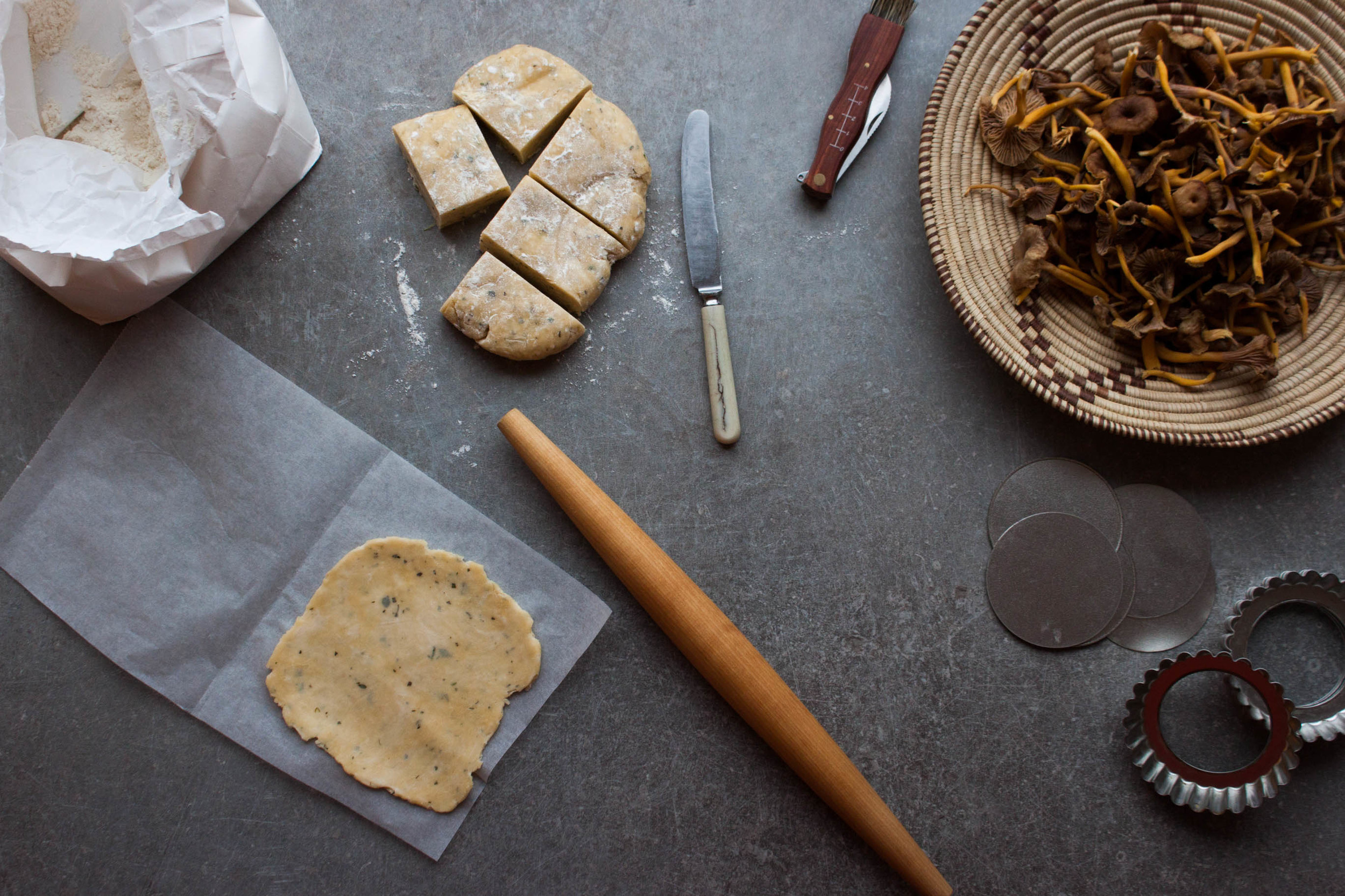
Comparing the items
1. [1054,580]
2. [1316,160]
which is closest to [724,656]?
[1054,580]

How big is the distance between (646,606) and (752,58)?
1.29m

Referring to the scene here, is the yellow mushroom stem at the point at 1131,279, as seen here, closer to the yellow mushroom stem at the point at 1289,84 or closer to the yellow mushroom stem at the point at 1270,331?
the yellow mushroom stem at the point at 1270,331

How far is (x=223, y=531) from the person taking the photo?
1.56m

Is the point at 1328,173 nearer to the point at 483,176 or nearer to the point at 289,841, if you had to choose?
the point at 483,176

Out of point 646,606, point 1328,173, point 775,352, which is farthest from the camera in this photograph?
point 775,352

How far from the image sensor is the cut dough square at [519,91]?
159 centimetres

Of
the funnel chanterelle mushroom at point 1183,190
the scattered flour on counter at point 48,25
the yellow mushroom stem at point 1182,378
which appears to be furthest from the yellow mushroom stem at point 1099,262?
the scattered flour on counter at point 48,25

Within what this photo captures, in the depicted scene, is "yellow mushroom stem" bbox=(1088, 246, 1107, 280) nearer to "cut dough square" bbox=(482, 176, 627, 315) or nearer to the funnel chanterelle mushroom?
the funnel chanterelle mushroom

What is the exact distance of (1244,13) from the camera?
4.86 ft

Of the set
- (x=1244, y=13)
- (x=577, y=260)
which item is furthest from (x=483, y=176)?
(x=1244, y=13)

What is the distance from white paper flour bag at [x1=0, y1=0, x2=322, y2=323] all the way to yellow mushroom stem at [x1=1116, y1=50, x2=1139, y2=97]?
1712 millimetres

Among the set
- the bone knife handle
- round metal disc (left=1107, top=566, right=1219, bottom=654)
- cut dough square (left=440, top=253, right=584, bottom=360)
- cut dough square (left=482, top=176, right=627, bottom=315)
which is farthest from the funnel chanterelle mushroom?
cut dough square (left=440, top=253, right=584, bottom=360)

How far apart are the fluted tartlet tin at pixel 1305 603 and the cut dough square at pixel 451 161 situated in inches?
73.4

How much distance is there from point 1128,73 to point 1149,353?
1.83 ft
